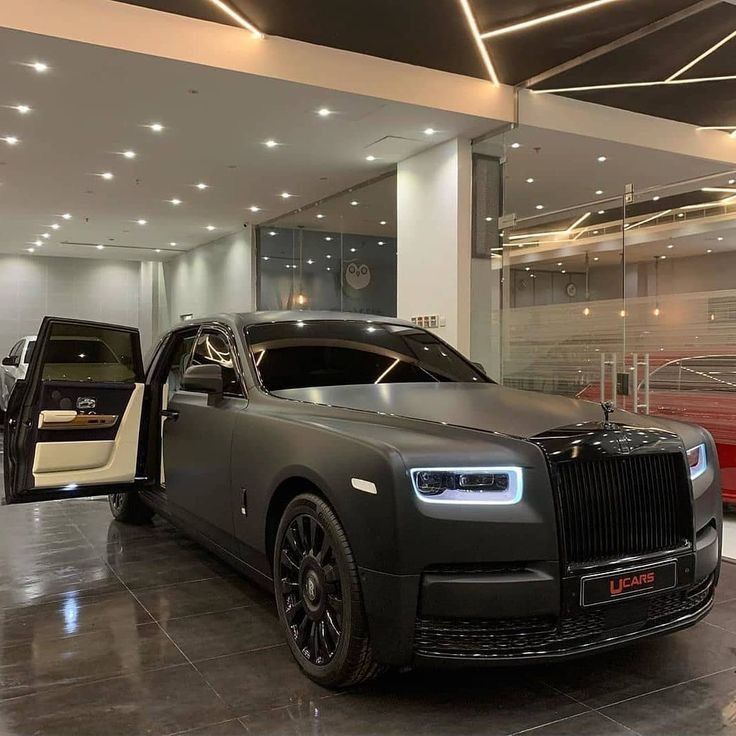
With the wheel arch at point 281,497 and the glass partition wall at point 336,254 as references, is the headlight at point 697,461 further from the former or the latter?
the glass partition wall at point 336,254

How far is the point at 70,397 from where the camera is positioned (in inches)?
160

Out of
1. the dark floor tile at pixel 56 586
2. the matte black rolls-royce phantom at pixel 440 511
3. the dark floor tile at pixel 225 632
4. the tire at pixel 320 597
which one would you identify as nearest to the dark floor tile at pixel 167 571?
the dark floor tile at pixel 56 586

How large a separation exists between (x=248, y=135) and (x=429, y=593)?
7.29 m

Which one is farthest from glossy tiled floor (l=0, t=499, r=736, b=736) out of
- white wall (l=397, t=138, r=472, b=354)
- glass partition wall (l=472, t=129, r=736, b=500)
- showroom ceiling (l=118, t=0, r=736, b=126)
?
white wall (l=397, t=138, r=472, b=354)

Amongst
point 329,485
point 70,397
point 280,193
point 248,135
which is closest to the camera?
point 329,485

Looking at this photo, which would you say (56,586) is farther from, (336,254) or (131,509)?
(336,254)

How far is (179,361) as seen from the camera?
4316 mm

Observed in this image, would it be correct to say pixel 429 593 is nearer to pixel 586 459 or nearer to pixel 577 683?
pixel 586 459

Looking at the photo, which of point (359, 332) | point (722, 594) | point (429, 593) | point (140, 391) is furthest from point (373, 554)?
point (140, 391)

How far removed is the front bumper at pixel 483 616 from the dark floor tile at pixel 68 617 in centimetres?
154

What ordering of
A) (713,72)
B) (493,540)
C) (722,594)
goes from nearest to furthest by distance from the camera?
1. (493,540)
2. (722,594)
3. (713,72)

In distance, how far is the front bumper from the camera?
6.84ft

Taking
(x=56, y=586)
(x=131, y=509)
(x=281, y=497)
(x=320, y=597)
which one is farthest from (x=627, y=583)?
(x=131, y=509)

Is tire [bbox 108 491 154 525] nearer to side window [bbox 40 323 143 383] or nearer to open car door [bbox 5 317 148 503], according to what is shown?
open car door [bbox 5 317 148 503]
